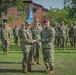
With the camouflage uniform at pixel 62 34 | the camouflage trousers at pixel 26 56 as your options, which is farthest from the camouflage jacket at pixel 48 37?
the camouflage uniform at pixel 62 34

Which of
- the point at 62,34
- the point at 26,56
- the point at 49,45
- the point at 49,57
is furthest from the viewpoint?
the point at 62,34

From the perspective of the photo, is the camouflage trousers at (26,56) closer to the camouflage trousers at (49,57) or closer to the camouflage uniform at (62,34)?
the camouflage trousers at (49,57)

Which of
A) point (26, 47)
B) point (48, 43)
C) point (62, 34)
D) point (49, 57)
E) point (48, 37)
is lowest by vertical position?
point (49, 57)

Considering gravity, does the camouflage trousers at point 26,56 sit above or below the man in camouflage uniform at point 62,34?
below

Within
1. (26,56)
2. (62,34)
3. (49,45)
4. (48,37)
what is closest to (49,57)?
(49,45)

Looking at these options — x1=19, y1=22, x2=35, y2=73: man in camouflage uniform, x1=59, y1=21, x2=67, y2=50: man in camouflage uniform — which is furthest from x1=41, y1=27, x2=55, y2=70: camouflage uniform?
x1=59, y1=21, x2=67, y2=50: man in camouflage uniform

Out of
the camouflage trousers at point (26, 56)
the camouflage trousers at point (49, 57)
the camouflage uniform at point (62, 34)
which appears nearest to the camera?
the camouflage trousers at point (49, 57)

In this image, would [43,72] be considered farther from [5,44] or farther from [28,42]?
[5,44]

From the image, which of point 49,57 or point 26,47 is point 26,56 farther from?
point 49,57

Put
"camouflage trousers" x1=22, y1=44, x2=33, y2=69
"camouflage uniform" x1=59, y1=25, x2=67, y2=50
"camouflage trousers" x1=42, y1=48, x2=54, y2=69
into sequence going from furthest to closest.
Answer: "camouflage uniform" x1=59, y1=25, x2=67, y2=50 < "camouflage trousers" x1=22, y1=44, x2=33, y2=69 < "camouflage trousers" x1=42, y1=48, x2=54, y2=69

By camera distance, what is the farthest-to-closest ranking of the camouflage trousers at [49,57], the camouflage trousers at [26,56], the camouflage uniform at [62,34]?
the camouflage uniform at [62,34] → the camouflage trousers at [26,56] → the camouflage trousers at [49,57]

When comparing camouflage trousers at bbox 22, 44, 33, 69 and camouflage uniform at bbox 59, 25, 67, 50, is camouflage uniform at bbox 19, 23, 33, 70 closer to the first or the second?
camouflage trousers at bbox 22, 44, 33, 69

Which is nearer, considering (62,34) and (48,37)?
(48,37)

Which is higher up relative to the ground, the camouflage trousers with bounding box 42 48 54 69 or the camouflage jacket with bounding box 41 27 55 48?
the camouflage jacket with bounding box 41 27 55 48
